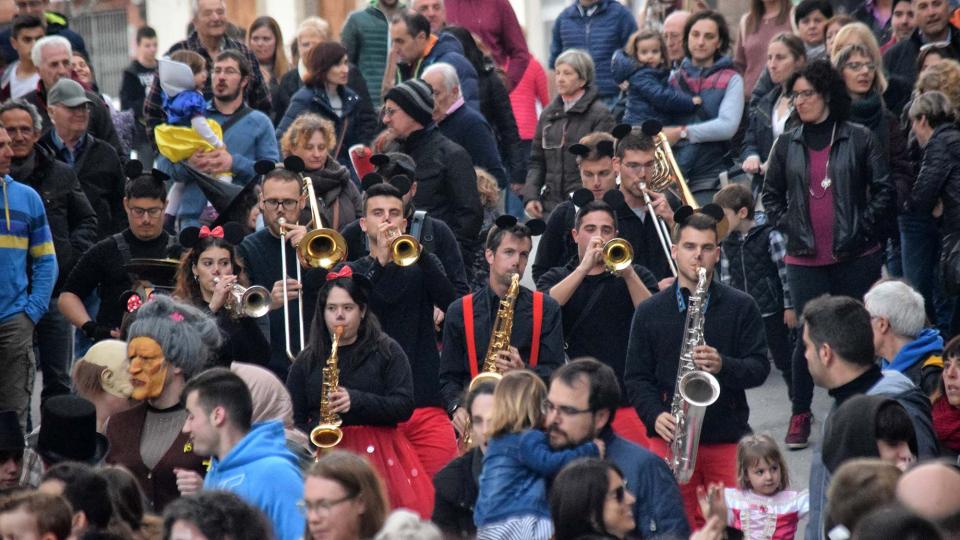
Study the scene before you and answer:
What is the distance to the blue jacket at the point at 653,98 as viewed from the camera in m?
12.7

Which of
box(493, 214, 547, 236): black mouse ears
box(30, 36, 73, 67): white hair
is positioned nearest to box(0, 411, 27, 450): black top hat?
box(493, 214, 547, 236): black mouse ears

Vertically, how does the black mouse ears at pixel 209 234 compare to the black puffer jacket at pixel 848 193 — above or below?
below

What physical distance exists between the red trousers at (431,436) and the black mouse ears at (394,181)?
1383mm

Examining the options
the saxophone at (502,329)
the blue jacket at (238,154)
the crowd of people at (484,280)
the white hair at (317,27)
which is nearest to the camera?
the crowd of people at (484,280)

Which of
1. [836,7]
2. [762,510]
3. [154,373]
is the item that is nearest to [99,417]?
[154,373]

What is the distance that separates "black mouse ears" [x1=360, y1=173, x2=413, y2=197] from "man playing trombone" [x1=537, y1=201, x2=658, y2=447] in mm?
1229

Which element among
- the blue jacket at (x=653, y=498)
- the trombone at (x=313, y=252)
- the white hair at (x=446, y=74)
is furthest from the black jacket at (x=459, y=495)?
the white hair at (x=446, y=74)

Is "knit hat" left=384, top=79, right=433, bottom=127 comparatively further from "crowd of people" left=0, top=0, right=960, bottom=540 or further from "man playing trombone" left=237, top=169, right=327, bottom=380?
"man playing trombone" left=237, top=169, right=327, bottom=380

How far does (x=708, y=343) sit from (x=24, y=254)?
4.17 metres

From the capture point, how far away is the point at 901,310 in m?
8.09

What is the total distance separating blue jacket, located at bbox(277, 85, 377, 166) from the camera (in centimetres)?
1259

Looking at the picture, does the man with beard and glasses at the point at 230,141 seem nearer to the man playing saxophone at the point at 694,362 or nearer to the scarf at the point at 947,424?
the man playing saxophone at the point at 694,362

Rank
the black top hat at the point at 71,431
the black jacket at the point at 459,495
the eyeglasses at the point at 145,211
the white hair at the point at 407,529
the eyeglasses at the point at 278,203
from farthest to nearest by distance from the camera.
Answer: the eyeglasses at the point at 145,211 < the eyeglasses at the point at 278,203 < the black top hat at the point at 71,431 < the black jacket at the point at 459,495 < the white hair at the point at 407,529

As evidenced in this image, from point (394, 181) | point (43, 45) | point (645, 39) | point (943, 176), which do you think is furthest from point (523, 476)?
point (43, 45)
